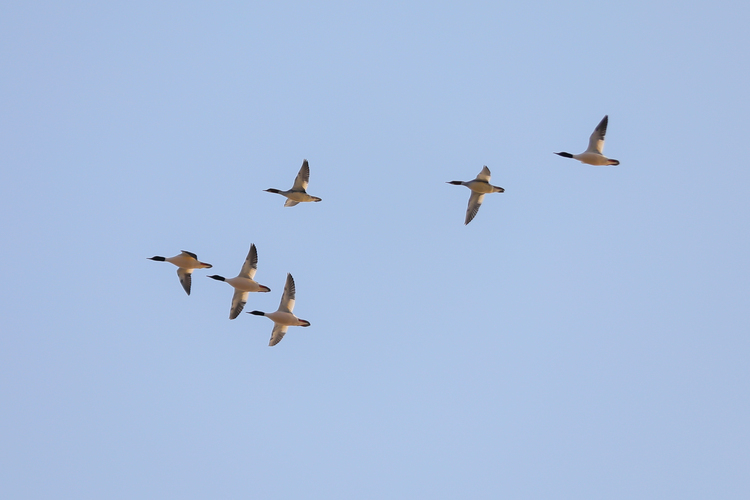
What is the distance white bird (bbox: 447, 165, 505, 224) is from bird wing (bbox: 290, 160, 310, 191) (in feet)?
20.0

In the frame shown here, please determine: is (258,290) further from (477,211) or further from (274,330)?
(477,211)

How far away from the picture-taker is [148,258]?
112ft

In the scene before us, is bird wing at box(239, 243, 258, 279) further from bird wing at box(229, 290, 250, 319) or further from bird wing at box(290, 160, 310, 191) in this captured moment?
bird wing at box(290, 160, 310, 191)

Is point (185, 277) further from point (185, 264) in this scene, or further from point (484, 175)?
point (484, 175)

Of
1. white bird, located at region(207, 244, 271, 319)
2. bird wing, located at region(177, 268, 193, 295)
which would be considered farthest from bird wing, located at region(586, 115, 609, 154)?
bird wing, located at region(177, 268, 193, 295)

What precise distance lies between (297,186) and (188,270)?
232 inches

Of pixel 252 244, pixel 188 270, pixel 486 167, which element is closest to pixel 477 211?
pixel 486 167

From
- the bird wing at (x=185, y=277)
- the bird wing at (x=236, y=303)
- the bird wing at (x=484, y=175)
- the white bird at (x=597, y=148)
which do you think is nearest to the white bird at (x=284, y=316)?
the bird wing at (x=236, y=303)

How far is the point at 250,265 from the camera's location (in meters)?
34.6

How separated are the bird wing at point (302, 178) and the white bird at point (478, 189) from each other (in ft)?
20.0

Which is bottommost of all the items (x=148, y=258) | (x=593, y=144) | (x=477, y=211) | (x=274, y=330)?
(x=274, y=330)

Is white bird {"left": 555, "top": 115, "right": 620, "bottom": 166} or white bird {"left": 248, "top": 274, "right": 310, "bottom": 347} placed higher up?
white bird {"left": 555, "top": 115, "right": 620, "bottom": 166}

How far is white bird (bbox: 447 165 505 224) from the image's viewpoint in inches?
1432

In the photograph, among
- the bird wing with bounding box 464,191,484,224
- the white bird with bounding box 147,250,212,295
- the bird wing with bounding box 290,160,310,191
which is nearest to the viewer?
the white bird with bounding box 147,250,212,295
